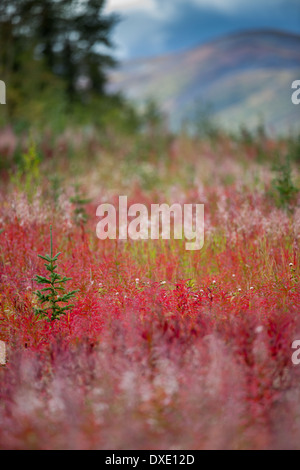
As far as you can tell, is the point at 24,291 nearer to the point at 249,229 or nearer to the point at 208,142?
the point at 249,229

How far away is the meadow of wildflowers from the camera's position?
2.47 metres

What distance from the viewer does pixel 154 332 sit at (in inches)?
121

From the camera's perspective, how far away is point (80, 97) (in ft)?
73.0

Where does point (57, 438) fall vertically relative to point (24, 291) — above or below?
below

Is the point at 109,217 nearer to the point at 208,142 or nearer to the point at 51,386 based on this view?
the point at 51,386

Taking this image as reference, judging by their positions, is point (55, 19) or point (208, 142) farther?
point (55, 19)

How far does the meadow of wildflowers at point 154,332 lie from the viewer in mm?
2475

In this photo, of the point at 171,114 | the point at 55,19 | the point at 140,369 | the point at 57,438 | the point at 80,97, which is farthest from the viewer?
the point at 80,97

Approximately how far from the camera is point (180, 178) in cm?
966

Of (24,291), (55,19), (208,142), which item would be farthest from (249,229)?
(55,19)

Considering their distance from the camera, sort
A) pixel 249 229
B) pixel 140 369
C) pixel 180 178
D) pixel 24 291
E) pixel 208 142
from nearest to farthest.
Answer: pixel 140 369 → pixel 24 291 → pixel 249 229 → pixel 180 178 → pixel 208 142

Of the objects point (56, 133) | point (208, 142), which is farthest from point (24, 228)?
point (208, 142)

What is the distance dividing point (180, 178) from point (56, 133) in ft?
15.2
